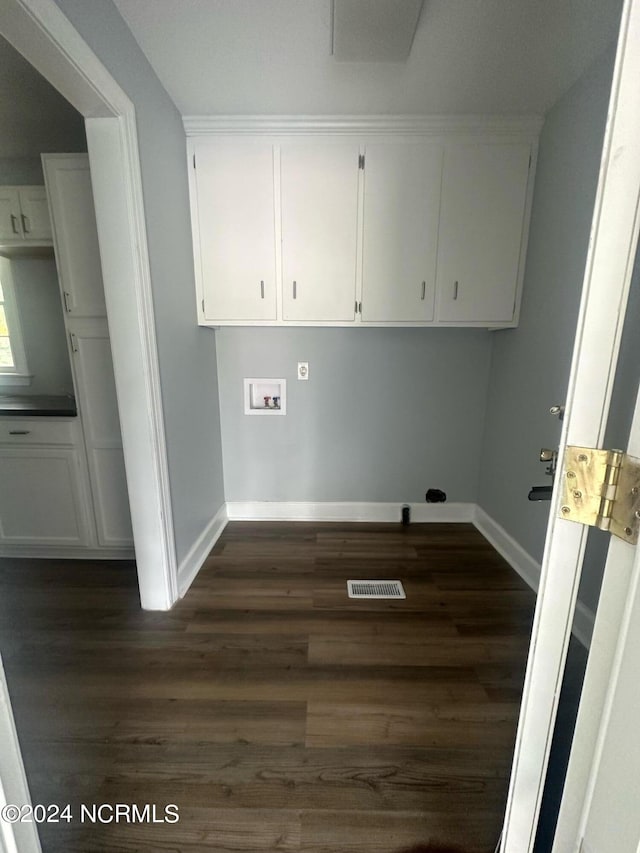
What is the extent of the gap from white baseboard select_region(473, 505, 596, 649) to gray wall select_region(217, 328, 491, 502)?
0.79 feet

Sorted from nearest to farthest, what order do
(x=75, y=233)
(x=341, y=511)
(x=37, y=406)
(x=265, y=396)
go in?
(x=75, y=233)
(x=37, y=406)
(x=265, y=396)
(x=341, y=511)

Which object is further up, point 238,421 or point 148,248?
point 148,248

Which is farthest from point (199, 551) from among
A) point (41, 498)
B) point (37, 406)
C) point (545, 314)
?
point (545, 314)

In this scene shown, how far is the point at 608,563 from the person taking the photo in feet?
1.61

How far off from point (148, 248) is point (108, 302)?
0.31m

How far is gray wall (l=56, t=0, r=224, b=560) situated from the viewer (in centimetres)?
138

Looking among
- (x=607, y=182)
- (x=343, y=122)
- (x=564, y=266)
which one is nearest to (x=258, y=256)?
(x=343, y=122)

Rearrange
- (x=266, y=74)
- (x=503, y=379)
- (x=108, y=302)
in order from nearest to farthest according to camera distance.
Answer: (x=108, y=302) < (x=266, y=74) < (x=503, y=379)

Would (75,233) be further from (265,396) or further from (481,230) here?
(481,230)

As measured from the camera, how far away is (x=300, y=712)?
4.46 ft

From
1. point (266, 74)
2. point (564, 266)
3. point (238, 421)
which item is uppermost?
point (266, 74)

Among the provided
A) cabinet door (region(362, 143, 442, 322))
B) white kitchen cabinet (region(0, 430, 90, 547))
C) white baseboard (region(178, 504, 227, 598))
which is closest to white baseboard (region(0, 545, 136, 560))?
white kitchen cabinet (region(0, 430, 90, 547))

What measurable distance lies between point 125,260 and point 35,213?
3.53 feet

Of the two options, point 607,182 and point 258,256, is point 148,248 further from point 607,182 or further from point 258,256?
point 607,182
